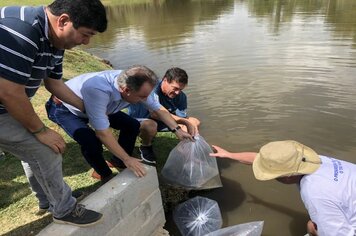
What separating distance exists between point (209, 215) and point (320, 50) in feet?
28.8

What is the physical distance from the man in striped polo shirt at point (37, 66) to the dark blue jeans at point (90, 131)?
0.78m

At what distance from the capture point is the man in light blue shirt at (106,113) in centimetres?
310

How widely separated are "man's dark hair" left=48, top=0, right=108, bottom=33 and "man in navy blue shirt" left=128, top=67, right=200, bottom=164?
81.3 inches

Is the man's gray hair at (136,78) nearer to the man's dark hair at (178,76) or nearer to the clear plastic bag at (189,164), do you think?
the clear plastic bag at (189,164)

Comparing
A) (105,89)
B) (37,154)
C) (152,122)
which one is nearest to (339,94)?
(152,122)

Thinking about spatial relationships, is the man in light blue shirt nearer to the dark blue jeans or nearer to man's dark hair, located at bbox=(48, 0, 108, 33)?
the dark blue jeans

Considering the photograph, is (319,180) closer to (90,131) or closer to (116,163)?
(90,131)

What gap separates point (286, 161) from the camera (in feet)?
8.38

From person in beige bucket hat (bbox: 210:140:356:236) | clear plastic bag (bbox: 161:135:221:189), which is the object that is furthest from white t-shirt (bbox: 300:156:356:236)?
clear plastic bag (bbox: 161:135:221:189)

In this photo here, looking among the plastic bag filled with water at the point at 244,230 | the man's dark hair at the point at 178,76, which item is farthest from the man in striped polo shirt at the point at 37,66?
the man's dark hair at the point at 178,76

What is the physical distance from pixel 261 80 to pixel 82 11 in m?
7.05

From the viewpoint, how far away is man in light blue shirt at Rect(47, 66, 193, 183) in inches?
122

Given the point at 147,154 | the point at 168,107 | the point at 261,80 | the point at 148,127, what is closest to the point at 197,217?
A: the point at 147,154

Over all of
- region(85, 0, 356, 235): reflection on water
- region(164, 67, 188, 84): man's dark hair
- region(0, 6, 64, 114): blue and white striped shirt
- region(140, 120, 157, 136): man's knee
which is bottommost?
region(85, 0, 356, 235): reflection on water
